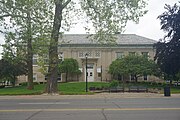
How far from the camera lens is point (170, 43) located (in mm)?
49344

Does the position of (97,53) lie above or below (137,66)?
above

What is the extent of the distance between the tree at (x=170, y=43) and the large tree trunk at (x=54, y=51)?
20462mm

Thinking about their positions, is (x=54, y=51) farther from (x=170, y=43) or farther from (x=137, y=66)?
(x=137, y=66)

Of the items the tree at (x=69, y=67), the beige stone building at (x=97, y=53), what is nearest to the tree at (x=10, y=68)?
the tree at (x=69, y=67)

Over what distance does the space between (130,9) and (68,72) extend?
36.3m

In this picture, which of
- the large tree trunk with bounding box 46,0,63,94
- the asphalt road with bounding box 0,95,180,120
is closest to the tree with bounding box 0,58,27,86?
the large tree trunk with bounding box 46,0,63,94

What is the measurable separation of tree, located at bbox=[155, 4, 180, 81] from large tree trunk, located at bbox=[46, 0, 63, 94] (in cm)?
2046

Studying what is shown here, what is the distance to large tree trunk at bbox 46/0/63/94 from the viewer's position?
3095 centimetres

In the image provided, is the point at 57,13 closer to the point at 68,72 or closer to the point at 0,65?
the point at 0,65

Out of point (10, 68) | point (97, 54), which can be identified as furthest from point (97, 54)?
point (10, 68)

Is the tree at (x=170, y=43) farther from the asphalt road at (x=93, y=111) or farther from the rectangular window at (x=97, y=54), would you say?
the asphalt road at (x=93, y=111)

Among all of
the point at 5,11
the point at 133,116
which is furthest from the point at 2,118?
the point at 5,11

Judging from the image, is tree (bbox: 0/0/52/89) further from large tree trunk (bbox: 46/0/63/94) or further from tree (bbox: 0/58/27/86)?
tree (bbox: 0/58/27/86)

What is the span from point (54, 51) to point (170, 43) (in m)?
22.4
